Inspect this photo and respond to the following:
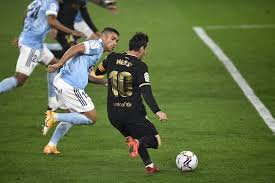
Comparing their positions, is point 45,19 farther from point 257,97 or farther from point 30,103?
point 257,97

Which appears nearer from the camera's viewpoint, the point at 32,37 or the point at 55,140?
the point at 55,140

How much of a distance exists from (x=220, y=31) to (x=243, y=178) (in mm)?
13126

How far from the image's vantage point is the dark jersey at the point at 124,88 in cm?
1256

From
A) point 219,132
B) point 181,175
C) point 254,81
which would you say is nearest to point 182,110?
point 219,132

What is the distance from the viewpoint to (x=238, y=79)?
774 inches

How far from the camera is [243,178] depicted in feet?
40.6

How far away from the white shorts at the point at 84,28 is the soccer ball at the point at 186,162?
8697 millimetres

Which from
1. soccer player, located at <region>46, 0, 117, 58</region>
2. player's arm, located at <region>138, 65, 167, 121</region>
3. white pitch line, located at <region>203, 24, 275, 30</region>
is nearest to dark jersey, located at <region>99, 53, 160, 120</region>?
player's arm, located at <region>138, 65, 167, 121</region>

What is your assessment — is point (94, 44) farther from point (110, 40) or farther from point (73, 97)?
point (73, 97)

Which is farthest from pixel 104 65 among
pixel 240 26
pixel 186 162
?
pixel 240 26

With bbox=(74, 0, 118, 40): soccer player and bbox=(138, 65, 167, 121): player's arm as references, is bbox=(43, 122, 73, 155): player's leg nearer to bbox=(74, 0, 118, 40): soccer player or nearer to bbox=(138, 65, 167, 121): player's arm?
bbox=(138, 65, 167, 121): player's arm

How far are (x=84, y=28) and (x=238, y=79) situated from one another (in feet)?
13.5

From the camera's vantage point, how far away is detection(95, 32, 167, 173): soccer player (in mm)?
12547

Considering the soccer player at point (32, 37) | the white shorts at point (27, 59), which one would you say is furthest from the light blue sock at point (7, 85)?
the white shorts at point (27, 59)
